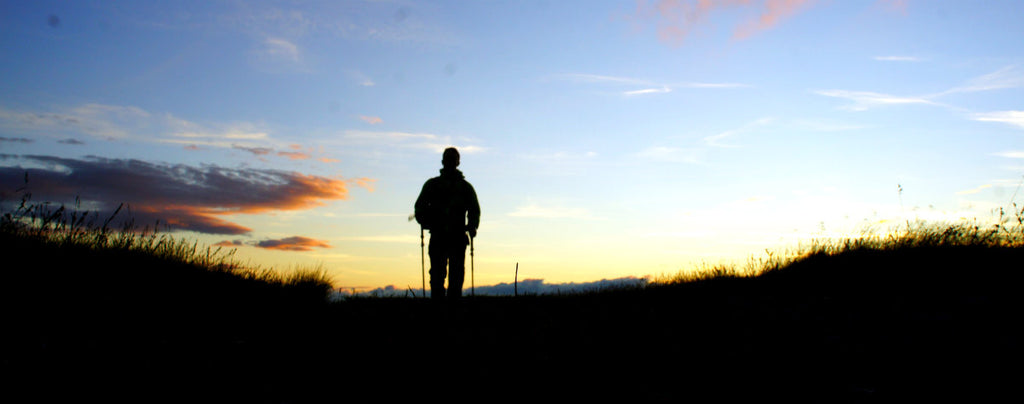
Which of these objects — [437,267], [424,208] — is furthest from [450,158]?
[437,267]

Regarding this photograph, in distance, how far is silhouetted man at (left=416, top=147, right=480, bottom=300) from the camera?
10703 millimetres

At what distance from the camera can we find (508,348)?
5.94 meters

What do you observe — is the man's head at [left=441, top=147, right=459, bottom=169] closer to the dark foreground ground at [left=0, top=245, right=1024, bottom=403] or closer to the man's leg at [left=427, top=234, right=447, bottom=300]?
the man's leg at [left=427, top=234, right=447, bottom=300]

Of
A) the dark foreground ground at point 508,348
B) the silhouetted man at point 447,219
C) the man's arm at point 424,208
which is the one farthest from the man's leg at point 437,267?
the dark foreground ground at point 508,348

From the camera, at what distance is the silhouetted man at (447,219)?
10.7m

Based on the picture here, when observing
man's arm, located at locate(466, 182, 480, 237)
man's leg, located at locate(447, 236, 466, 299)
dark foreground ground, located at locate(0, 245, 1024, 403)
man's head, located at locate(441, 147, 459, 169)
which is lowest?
dark foreground ground, located at locate(0, 245, 1024, 403)

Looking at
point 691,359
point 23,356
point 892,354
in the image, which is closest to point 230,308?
point 23,356

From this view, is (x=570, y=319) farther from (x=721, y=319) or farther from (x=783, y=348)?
(x=783, y=348)

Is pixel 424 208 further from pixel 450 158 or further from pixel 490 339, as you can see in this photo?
pixel 490 339

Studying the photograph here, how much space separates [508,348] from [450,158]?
5.36 meters

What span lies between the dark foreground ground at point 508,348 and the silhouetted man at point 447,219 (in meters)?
1.05

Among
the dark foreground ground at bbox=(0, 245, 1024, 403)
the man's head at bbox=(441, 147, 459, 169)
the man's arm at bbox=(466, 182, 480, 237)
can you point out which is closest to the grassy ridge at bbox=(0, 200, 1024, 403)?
the dark foreground ground at bbox=(0, 245, 1024, 403)

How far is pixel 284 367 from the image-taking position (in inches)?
206

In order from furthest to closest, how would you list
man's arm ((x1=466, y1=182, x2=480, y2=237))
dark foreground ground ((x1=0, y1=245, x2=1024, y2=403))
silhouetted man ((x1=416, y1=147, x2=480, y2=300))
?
man's arm ((x1=466, y1=182, x2=480, y2=237)) < silhouetted man ((x1=416, y1=147, x2=480, y2=300)) < dark foreground ground ((x1=0, y1=245, x2=1024, y2=403))
